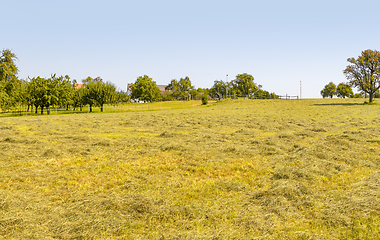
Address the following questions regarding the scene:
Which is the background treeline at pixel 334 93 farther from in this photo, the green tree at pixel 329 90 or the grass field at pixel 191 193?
the grass field at pixel 191 193

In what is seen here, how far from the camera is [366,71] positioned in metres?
50.0

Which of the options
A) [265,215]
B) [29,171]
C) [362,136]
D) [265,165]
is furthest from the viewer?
[362,136]

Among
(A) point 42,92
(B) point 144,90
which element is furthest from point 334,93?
(A) point 42,92

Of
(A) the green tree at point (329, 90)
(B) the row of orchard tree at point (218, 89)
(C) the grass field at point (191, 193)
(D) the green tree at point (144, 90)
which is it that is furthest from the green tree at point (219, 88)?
(C) the grass field at point (191, 193)

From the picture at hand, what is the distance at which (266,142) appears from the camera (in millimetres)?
12195

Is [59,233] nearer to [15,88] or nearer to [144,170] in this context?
[144,170]

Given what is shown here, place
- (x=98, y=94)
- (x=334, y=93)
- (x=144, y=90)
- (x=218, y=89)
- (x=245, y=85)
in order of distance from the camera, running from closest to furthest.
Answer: (x=98, y=94)
(x=144, y=90)
(x=245, y=85)
(x=218, y=89)
(x=334, y=93)

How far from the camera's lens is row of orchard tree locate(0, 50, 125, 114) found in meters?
46.6

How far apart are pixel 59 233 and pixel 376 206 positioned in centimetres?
615

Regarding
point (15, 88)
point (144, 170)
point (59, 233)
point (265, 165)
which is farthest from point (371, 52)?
point (15, 88)

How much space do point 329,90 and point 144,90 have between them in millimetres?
99628

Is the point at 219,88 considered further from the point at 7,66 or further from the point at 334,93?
the point at 7,66

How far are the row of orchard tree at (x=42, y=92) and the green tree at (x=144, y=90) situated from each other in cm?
3850

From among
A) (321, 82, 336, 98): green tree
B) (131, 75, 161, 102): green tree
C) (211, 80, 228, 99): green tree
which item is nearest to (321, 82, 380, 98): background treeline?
(321, 82, 336, 98): green tree
